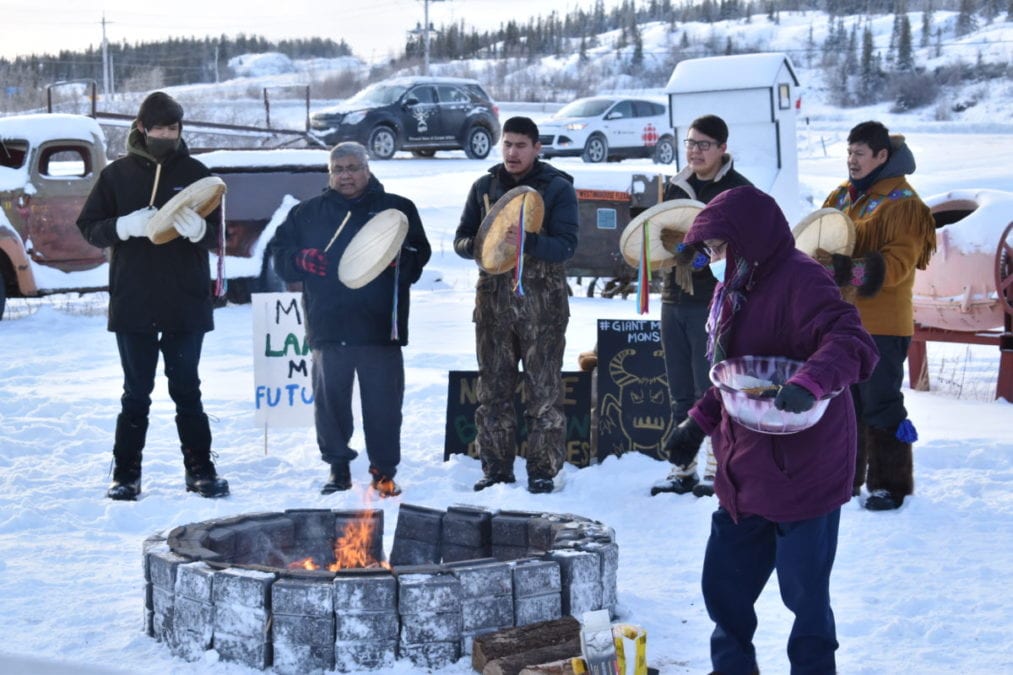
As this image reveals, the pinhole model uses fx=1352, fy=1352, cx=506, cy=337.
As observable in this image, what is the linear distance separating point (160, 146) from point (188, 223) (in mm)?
442

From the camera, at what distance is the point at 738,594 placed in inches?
163

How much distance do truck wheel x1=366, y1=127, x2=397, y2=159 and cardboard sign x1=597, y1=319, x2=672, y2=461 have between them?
18.3 m

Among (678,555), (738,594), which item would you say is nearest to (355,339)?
(678,555)

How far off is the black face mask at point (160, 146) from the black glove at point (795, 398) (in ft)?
12.5

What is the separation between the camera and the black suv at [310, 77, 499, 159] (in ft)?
80.3

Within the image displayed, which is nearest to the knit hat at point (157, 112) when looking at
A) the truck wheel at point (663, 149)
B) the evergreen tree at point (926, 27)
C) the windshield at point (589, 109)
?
the windshield at point (589, 109)

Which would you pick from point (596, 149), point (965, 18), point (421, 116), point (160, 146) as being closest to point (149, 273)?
point (160, 146)

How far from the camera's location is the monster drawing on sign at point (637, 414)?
7324 millimetres

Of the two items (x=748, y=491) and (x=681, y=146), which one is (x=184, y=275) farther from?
(x=681, y=146)

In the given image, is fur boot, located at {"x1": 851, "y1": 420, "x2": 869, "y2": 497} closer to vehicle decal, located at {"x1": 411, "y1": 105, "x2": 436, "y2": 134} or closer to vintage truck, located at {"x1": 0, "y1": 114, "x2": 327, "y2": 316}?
vintage truck, located at {"x1": 0, "y1": 114, "x2": 327, "y2": 316}

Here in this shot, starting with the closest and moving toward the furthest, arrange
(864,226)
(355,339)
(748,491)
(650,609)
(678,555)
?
(748,491)
(650,609)
(678,555)
(864,226)
(355,339)

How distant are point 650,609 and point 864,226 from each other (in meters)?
2.33

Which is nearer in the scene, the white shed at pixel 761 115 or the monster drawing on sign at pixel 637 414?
the monster drawing on sign at pixel 637 414

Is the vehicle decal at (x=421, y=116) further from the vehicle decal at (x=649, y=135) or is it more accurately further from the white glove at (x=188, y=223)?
the white glove at (x=188, y=223)
